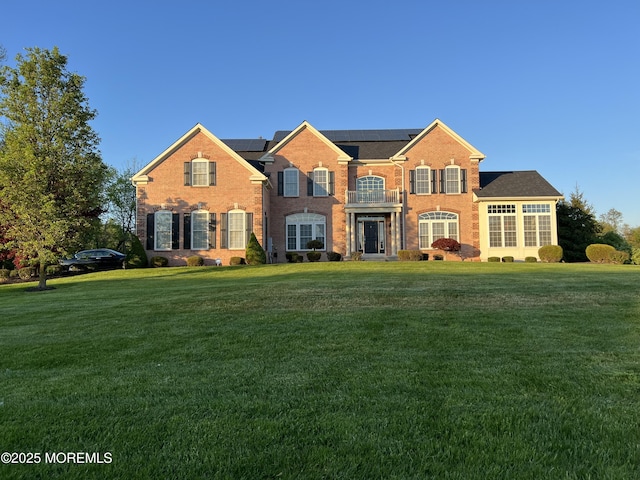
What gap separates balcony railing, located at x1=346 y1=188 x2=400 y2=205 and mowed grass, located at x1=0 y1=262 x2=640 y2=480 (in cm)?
1811

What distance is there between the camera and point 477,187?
87.0ft

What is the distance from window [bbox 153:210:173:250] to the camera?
81.4 ft

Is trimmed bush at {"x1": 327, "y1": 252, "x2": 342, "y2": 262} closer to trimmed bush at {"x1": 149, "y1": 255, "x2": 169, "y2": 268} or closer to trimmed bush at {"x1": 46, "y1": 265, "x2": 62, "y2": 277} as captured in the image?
trimmed bush at {"x1": 149, "y1": 255, "x2": 169, "y2": 268}

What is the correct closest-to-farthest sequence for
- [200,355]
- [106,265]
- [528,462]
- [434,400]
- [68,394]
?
[528,462] → [434,400] → [68,394] → [200,355] → [106,265]

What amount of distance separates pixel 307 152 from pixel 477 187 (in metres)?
11.1

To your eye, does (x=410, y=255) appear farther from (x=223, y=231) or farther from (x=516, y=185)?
(x=223, y=231)

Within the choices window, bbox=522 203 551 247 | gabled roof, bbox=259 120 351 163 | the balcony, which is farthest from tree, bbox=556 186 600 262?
gabled roof, bbox=259 120 351 163

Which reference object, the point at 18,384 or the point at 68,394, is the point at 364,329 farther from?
the point at 18,384

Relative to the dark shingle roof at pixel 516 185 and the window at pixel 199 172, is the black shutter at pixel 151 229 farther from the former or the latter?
the dark shingle roof at pixel 516 185

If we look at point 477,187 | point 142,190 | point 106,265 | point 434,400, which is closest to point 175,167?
point 142,190

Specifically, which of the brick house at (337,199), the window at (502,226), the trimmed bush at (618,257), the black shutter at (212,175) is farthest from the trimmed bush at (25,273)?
the trimmed bush at (618,257)

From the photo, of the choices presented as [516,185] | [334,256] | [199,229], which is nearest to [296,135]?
[334,256]

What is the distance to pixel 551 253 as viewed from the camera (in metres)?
23.8

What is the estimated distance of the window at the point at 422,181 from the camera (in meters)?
26.7
